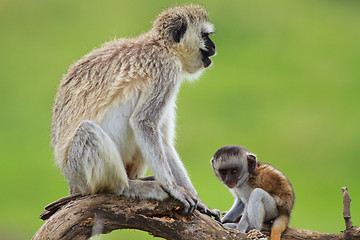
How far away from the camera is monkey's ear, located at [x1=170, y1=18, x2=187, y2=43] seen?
18.4 feet

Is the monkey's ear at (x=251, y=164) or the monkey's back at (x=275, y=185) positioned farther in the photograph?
the monkey's ear at (x=251, y=164)

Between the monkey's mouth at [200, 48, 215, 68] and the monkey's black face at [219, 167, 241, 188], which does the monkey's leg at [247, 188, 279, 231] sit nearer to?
the monkey's black face at [219, 167, 241, 188]

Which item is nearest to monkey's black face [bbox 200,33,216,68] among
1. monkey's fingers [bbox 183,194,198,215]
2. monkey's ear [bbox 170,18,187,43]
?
monkey's ear [bbox 170,18,187,43]

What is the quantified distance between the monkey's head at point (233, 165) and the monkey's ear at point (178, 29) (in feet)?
3.71

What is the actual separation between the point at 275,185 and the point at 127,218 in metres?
1.42

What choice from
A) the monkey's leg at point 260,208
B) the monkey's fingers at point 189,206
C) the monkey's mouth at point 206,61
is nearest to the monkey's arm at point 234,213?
the monkey's leg at point 260,208

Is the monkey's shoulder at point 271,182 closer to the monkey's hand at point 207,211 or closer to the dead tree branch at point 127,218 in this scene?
the monkey's hand at point 207,211

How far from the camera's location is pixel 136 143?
5.25 meters

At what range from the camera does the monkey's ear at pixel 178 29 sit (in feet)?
18.4

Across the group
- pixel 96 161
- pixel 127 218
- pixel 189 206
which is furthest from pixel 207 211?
pixel 96 161

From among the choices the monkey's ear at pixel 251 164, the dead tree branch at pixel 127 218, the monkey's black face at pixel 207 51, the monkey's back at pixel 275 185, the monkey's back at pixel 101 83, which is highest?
the monkey's black face at pixel 207 51

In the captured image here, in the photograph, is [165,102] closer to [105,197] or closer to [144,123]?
[144,123]

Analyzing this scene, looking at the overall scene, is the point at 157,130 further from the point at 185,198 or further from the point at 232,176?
the point at 232,176

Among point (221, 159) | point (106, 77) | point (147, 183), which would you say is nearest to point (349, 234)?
point (221, 159)
